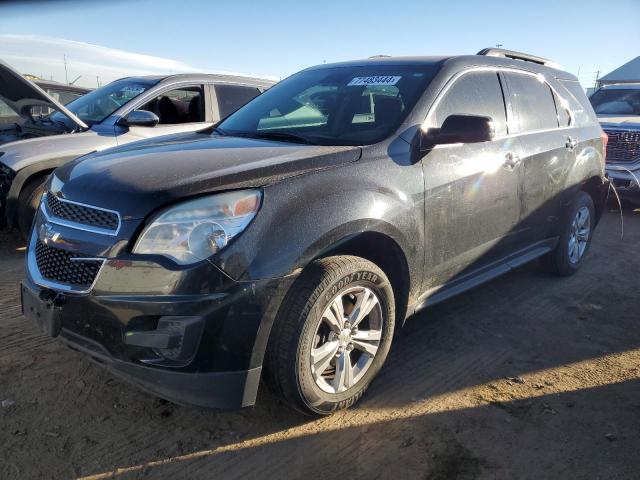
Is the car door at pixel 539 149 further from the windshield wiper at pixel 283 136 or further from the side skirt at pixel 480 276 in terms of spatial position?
the windshield wiper at pixel 283 136

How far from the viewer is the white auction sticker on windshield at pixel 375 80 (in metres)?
3.50

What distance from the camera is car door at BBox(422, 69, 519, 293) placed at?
3199 mm

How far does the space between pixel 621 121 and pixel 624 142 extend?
1.45 feet

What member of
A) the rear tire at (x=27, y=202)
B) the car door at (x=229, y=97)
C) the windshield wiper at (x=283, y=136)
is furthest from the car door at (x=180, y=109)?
the windshield wiper at (x=283, y=136)

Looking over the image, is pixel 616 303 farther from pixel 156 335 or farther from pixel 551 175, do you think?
pixel 156 335

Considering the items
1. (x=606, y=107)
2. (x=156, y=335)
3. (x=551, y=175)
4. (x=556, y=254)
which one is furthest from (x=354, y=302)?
(x=606, y=107)

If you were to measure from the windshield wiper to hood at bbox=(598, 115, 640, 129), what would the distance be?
7.18 meters

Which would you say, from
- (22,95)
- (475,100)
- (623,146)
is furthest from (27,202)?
(623,146)

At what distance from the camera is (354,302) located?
9.19 ft

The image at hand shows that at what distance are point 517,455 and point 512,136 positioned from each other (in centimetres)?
230

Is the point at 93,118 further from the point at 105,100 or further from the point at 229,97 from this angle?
the point at 229,97

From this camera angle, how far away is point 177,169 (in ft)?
8.32

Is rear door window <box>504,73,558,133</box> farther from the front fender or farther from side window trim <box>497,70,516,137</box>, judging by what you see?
the front fender

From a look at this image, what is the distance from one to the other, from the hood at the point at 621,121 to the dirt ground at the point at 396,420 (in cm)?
565
